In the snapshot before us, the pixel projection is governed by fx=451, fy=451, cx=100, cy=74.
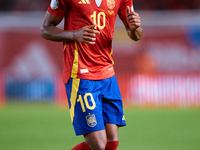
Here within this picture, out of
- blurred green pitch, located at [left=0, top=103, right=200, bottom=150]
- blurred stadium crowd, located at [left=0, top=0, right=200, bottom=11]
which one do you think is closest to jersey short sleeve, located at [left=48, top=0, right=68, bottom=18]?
blurred green pitch, located at [left=0, top=103, right=200, bottom=150]

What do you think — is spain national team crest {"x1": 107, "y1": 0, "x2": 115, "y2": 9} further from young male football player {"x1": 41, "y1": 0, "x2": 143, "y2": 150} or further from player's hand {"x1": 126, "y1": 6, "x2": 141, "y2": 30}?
player's hand {"x1": 126, "y1": 6, "x2": 141, "y2": 30}

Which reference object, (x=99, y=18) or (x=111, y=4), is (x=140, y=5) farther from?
(x=99, y=18)

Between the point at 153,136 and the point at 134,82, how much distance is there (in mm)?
5456

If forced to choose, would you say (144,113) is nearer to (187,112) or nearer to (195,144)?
(187,112)

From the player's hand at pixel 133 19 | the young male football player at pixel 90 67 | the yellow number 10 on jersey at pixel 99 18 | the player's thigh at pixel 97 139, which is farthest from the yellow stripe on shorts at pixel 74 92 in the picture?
the player's hand at pixel 133 19

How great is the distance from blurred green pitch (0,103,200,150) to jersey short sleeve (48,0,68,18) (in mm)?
2937

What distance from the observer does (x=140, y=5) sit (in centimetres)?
1678

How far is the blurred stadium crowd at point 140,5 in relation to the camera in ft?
55.1

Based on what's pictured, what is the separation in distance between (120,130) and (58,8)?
5071mm

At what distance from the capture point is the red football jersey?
4.55 metres

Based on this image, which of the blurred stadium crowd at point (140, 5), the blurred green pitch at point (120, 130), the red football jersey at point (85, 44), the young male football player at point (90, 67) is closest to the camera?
the young male football player at point (90, 67)

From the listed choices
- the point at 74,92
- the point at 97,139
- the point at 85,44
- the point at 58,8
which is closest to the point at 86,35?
the point at 85,44

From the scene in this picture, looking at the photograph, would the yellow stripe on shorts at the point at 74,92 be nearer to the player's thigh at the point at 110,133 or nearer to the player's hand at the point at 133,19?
the player's thigh at the point at 110,133

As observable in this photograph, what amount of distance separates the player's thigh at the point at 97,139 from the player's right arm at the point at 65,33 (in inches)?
34.9
